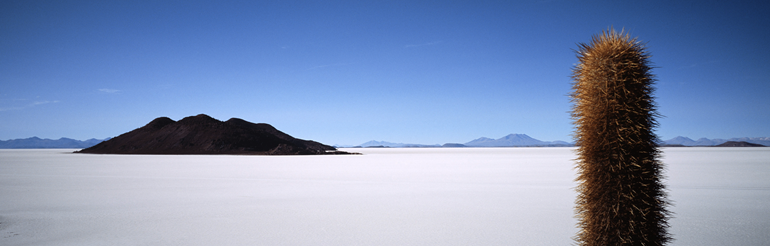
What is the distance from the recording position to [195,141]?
5919cm

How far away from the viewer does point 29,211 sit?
812 cm

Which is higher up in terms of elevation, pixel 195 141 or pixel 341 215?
pixel 195 141

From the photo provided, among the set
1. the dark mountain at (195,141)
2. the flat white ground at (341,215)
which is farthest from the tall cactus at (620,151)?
the dark mountain at (195,141)

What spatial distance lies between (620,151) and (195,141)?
64495mm

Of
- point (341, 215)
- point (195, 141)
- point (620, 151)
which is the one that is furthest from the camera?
point (195, 141)

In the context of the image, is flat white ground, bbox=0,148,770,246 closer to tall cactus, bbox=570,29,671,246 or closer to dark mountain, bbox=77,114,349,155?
tall cactus, bbox=570,29,671,246

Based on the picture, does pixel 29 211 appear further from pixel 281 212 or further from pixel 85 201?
pixel 281 212

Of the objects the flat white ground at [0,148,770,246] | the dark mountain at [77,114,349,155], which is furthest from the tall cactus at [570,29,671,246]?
the dark mountain at [77,114,349,155]

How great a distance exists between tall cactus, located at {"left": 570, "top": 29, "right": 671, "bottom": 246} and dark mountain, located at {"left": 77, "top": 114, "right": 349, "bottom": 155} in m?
49.1

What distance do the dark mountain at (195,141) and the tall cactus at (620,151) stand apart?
161 ft

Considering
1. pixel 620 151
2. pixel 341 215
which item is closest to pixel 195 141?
pixel 341 215

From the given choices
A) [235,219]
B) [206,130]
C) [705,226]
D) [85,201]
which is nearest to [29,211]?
[85,201]

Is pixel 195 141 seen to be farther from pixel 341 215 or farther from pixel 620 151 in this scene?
pixel 620 151

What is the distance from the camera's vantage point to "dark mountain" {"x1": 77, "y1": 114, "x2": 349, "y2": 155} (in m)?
54.8
